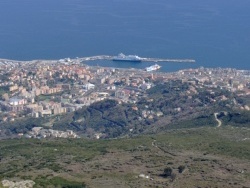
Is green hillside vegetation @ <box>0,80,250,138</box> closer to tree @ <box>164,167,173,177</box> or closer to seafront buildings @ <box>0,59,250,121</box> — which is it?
seafront buildings @ <box>0,59,250,121</box>

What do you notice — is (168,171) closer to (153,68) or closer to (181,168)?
(181,168)

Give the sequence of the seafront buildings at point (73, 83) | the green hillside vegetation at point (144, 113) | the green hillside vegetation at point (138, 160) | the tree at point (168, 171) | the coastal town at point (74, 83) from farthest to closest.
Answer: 1. the seafront buildings at point (73, 83)
2. the coastal town at point (74, 83)
3. the green hillside vegetation at point (144, 113)
4. the tree at point (168, 171)
5. the green hillside vegetation at point (138, 160)

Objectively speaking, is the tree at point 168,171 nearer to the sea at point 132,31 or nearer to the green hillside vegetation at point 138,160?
the green hillside vegetation at point 138,160

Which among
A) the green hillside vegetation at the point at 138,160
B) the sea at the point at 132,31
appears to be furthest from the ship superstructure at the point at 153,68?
the green hillside vegetation at the point at 138,160

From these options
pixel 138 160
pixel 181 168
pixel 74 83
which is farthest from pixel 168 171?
pixel 74 83

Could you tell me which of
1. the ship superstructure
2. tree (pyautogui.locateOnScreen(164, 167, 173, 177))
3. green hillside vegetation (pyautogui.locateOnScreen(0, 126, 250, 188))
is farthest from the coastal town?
tree (pyautogui.locateOnScreen(164, 167, 173, 177))

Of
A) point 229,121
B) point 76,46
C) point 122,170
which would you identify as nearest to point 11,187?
point 122,170
